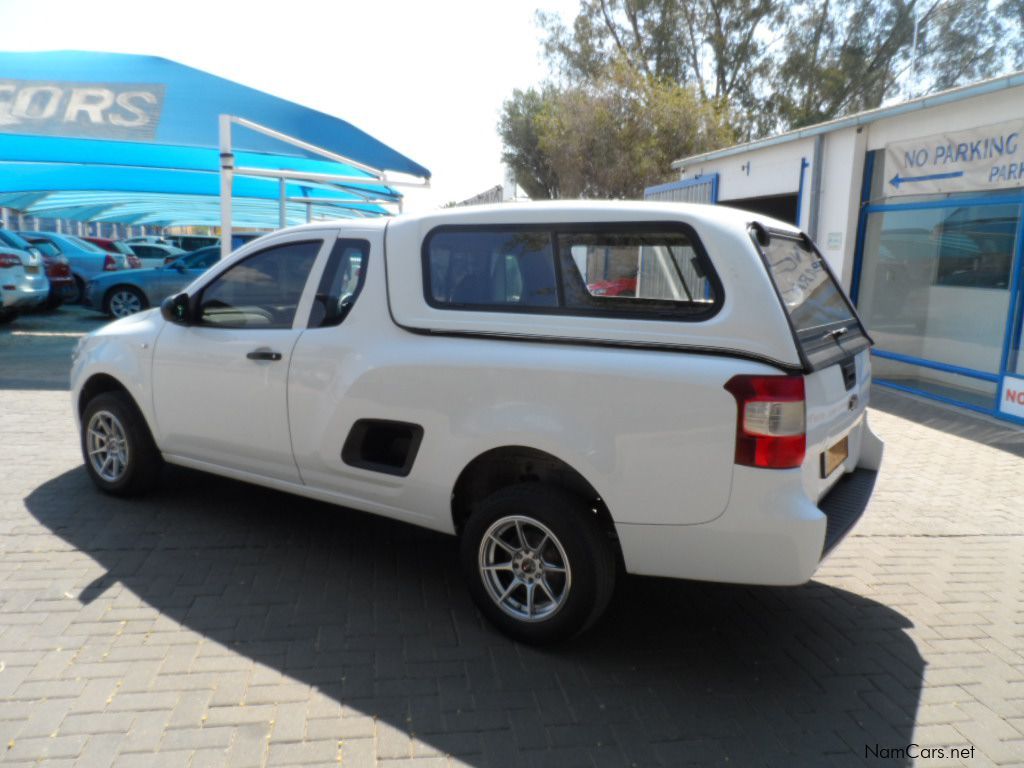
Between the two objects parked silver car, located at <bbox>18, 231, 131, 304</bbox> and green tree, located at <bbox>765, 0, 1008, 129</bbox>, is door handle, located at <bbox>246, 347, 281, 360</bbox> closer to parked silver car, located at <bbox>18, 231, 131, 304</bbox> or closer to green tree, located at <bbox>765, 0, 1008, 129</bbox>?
parked silver car, located at <bbox>18, 231, 131, 304</bbox>

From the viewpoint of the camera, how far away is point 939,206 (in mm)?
9539

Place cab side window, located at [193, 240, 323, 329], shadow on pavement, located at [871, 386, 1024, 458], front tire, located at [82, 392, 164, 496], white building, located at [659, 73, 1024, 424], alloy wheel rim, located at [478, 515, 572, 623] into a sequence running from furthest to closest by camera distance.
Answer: white building, located at [659, 73, 1024, 424] < shadow on pavement, located at [871, 386, 1024, 458] < front tire, located at [82, 392, 164, 496] < cab side window, located at [193, 240, 323, 329] < alloy wheel rim, located at [478, 515, 572, 623]

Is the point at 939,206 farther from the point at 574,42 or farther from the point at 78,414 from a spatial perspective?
the point at 574,42

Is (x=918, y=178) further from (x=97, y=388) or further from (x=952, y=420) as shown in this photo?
(x=97, y=388)

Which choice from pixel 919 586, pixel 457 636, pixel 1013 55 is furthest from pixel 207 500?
pixel 1013 55

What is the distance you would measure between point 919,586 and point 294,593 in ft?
10.6

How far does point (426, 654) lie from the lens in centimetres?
344

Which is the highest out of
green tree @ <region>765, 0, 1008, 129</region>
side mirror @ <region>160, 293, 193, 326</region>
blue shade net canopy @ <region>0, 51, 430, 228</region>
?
green tree @ <region>765, 0, 1008, 129</region>

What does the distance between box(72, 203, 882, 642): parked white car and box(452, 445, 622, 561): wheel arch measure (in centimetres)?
1

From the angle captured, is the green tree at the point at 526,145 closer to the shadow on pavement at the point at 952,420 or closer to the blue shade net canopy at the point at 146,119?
the blue shade net canopy at the point at 146,119

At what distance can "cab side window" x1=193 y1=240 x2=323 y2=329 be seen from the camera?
14.2ft

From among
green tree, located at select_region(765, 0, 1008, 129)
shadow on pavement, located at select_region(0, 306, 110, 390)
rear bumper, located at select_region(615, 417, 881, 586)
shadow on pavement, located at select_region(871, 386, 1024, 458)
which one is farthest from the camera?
green tree, located at select_region(765, 0, 1008, 129)

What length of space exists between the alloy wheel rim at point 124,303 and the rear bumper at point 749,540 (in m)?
14.7

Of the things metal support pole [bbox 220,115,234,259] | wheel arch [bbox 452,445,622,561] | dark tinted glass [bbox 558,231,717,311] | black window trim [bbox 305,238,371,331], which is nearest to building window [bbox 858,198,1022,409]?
dark tinted glass [bbox 558,231,717,311]
